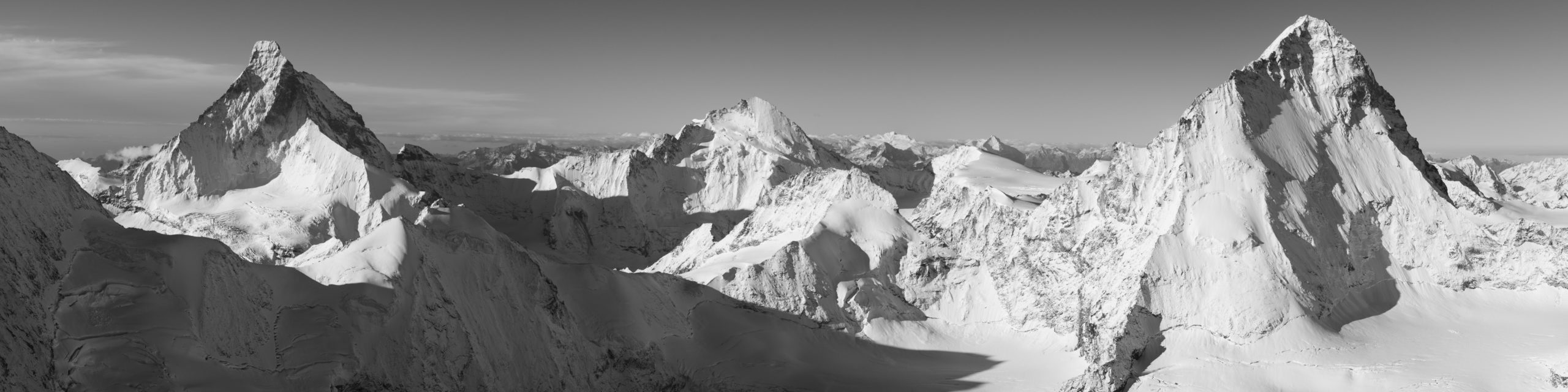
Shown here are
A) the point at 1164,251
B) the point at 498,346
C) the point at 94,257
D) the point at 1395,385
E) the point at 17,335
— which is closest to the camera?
the point at 17,335

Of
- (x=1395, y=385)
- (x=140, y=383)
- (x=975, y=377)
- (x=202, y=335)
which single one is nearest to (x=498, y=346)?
(x=202, y=335)

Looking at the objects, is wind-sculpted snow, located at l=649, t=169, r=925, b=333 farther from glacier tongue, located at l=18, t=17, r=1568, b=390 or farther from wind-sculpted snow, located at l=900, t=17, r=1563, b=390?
wind-sculpted snow, located at l=900, t=17, r=1563, b=390

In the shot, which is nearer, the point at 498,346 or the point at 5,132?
the point at 5,132

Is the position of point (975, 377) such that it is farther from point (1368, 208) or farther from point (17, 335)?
point (17, 335)

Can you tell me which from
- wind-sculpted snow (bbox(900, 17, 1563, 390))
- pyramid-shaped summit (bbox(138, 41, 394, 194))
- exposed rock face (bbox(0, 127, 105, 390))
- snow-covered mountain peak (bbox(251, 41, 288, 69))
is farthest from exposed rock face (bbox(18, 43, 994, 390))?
snow-covered mountain peak (bbox(251, 41, 288, 69))

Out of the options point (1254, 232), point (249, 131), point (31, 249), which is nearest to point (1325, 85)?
point (1254, 232)

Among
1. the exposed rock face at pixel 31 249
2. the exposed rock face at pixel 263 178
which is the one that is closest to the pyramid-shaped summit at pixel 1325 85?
the exposed rock face at pixel 31 249

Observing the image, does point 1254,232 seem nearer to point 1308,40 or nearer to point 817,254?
point 1308,40

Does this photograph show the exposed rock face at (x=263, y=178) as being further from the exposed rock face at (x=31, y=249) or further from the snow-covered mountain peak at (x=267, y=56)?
the exposed rock face at (x=31, y=249)
